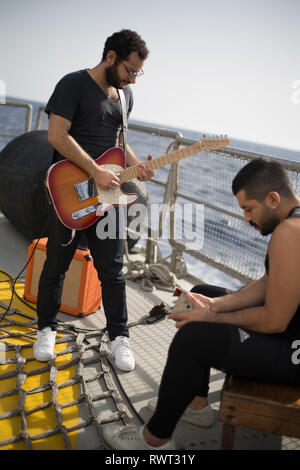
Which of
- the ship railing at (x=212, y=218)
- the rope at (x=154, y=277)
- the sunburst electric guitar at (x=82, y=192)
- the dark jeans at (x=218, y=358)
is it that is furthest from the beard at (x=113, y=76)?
the rope at (x=154, y=277)

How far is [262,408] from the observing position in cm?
175

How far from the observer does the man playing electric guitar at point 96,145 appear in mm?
2680

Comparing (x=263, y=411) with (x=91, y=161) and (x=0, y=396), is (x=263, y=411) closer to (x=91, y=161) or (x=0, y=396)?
(x=0, y=396)

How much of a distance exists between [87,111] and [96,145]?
0.78 feet

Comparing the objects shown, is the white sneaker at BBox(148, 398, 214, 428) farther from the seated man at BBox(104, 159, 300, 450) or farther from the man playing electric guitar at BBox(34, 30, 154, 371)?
the man playing electric guitar at BBox(34, 30, 154, 371)

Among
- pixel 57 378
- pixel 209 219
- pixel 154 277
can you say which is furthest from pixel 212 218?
pixel 57 378

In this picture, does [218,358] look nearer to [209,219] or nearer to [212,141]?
[212,141]

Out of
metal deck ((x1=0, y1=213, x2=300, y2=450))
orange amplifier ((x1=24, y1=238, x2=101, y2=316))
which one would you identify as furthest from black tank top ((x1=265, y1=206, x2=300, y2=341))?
orange amplifier ((x1=24, y1=238, x2=101, y2=316))

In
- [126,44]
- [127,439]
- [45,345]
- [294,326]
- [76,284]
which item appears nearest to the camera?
[294,326]

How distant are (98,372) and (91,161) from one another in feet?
4.48

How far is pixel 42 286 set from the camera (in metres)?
2.94

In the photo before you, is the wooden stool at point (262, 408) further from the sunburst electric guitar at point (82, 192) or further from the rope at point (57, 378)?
the sunburst electric guitar at point (82, 192)

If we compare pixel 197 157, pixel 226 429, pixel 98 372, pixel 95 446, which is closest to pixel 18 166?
pixel 197 157

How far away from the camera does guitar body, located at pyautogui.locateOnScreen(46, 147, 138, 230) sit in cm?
284
